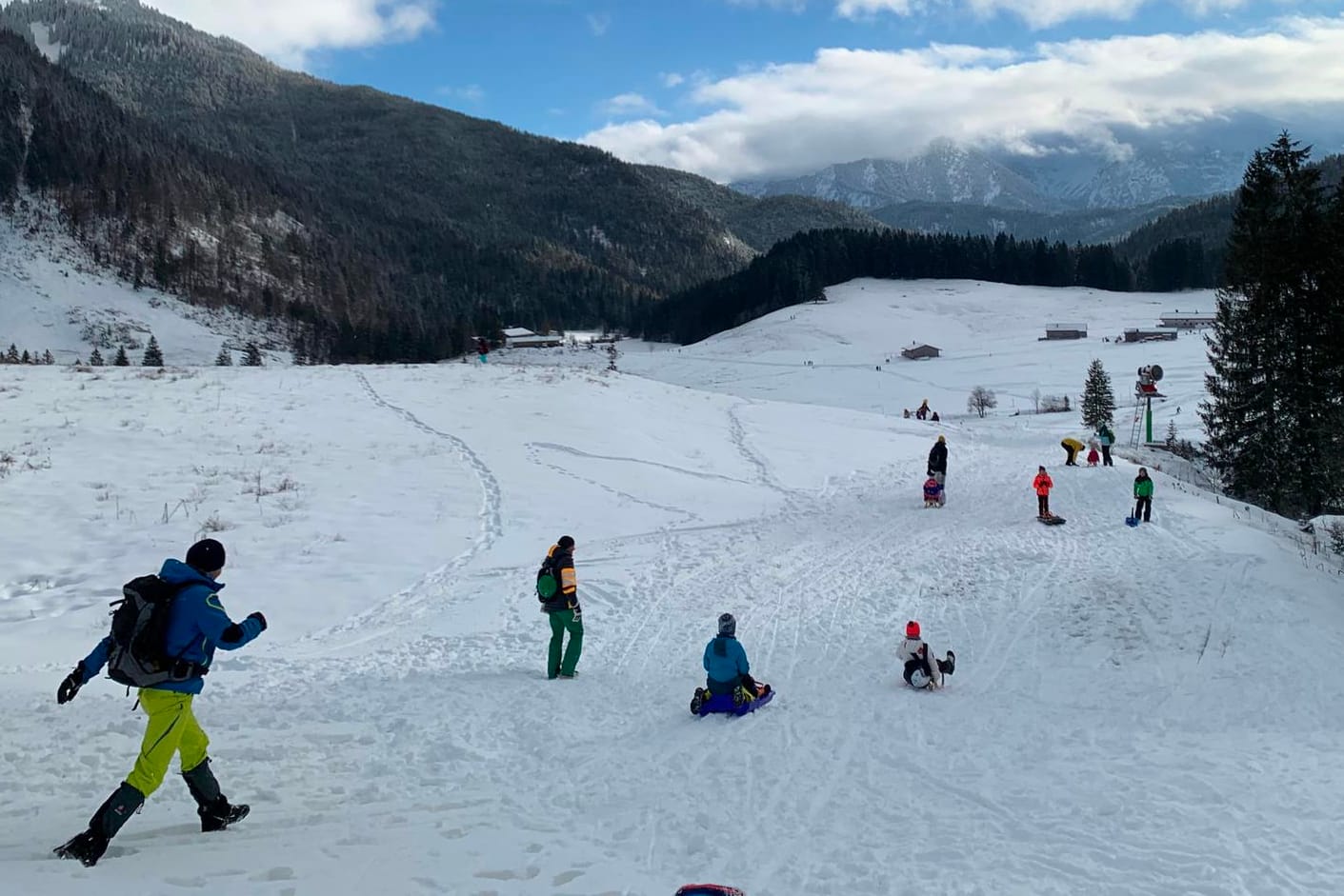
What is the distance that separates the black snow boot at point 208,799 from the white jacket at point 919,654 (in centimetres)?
757

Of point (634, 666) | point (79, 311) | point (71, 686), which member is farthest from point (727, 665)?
point (79, 311)

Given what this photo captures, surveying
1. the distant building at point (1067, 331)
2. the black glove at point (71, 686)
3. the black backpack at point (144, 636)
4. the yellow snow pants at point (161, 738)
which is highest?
the distant building at point (1067, 331)

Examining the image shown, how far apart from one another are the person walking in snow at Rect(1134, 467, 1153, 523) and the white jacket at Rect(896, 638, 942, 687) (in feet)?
37.2

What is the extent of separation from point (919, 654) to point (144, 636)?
827 cm

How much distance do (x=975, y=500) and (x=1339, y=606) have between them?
34.8 ft

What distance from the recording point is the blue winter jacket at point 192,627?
5.41 m

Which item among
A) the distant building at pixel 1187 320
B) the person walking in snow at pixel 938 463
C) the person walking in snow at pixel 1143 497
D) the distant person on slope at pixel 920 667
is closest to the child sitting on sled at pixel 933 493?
the person walking in snow at pixel 938 463

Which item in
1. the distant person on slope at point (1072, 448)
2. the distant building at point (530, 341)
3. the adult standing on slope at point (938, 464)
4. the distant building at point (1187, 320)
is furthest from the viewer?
the distant building at point (530, 341)

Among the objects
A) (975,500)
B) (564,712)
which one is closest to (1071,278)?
(975,500)

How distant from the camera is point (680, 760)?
7.66 m

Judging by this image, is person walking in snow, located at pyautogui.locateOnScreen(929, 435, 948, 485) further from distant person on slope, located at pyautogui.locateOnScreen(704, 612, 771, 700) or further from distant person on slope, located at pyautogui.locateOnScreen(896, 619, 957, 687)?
distant person on slope, located at pyautogui.locateOnScreen(704, 612, 771, 700)

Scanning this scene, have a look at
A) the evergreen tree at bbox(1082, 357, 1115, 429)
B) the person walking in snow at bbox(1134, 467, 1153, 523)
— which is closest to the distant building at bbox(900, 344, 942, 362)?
the evergreen tree at bbox(1082, 357, 1115, 429)

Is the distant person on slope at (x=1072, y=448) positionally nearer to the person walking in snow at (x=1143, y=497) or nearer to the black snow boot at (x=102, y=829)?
the person walking in snow at (x=1143, y=497)

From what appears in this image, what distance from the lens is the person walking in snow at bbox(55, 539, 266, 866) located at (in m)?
5.26
